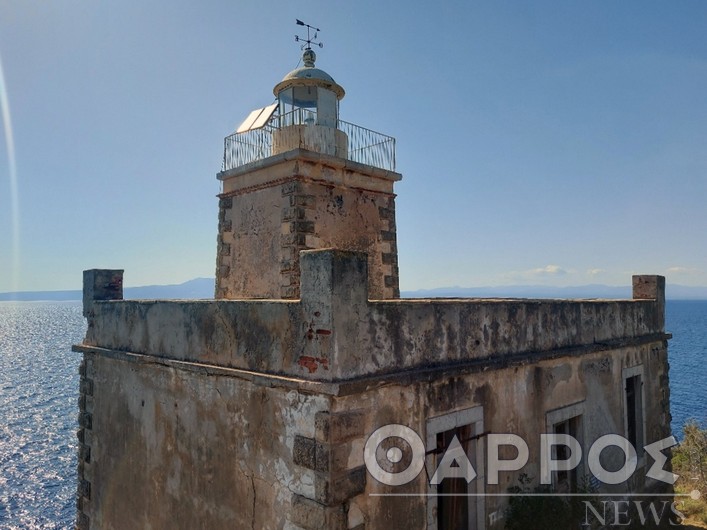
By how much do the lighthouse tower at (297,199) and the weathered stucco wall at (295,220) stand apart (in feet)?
0.07

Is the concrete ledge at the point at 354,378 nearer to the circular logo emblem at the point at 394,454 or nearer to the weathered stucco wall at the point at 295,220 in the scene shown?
the circular logo emblem at the point at 394,454

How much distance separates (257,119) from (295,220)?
3464mm

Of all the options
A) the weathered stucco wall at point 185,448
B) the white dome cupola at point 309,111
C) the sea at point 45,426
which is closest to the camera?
the weathered stucco wall at point 185,448

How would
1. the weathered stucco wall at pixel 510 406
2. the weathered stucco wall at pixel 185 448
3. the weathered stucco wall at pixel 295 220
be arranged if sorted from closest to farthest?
1. the weathered stucco wall at pixel 510 406
2. the weathered stucco wall at pixel 185 448
3. the weathered stucco wall at pixel 295 220

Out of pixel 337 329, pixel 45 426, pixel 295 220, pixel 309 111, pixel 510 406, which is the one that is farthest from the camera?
pixel 45 426

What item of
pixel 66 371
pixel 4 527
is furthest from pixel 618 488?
pixel 66 371

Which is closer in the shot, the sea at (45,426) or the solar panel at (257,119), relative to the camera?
the solar panel at (257,119)

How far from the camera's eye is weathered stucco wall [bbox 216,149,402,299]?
10.4 m

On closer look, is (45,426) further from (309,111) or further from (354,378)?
(354,378)

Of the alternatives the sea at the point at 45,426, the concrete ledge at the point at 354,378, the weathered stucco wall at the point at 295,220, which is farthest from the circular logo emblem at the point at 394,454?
the sea at the point at 45,426

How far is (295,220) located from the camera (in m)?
10.2

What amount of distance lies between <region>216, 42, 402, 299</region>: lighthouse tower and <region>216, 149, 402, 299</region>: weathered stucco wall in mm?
22

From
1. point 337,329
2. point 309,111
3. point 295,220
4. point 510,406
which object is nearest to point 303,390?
point 337,329

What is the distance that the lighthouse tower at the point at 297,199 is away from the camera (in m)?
10.4
